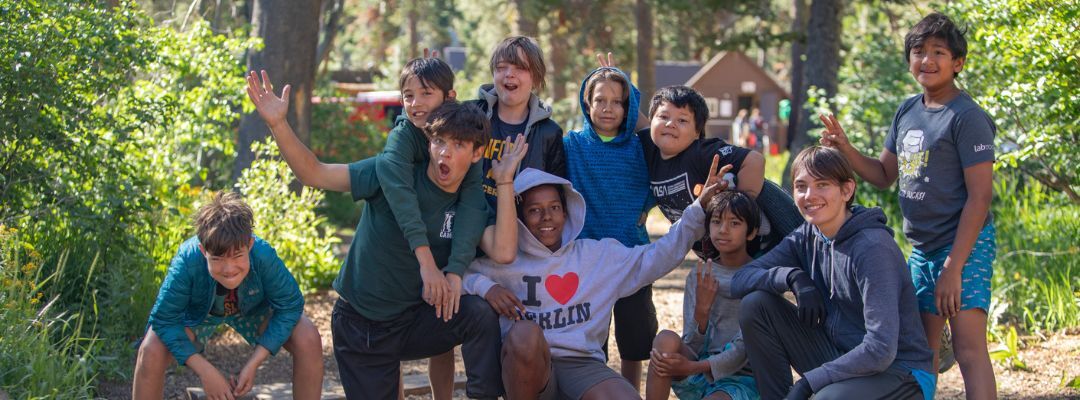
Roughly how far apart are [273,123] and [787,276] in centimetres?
189

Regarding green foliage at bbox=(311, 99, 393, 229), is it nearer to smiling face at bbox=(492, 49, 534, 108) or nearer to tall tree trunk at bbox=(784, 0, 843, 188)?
tall tree trunk at bbox=(784, 0, 843, 188)

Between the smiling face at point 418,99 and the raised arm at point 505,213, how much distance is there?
0.33m

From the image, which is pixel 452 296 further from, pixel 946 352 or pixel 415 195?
pixel 946 352

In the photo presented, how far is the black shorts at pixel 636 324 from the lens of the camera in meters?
4.44

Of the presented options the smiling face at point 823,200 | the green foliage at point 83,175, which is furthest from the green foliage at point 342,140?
the smiling face at point 823,200

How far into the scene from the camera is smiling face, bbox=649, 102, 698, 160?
4238 mm

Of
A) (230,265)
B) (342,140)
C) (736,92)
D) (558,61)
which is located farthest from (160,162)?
(736,92)

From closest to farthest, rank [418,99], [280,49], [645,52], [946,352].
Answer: [418,99] < [946,352] < [280,49] < [645,52]

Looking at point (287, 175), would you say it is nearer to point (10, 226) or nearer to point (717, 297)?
point (10, 226)

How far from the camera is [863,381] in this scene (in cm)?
362

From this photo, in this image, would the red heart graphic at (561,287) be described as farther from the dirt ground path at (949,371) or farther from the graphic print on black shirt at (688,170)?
the dirt ground path at (949,371)

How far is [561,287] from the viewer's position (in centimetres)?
416

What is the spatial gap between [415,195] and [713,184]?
1.14 m

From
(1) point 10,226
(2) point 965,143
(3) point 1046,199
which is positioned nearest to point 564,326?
(2) point 965,143
